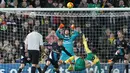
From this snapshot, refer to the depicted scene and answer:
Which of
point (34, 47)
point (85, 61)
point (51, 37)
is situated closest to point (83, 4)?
point (51, 37)

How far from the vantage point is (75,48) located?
18750 millimetres

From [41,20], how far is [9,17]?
104 cm

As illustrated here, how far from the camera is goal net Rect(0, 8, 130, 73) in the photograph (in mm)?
18281

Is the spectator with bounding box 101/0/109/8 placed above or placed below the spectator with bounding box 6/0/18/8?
below

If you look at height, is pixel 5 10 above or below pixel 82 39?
above

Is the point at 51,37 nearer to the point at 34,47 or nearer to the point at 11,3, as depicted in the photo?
the point at 34,47

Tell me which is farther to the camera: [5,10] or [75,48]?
[75,48]

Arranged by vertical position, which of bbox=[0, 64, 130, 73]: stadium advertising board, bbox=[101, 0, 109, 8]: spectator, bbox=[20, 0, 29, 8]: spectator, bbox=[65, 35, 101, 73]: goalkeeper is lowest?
bbox=[0, 64, 130, 73]: stadium advertising board

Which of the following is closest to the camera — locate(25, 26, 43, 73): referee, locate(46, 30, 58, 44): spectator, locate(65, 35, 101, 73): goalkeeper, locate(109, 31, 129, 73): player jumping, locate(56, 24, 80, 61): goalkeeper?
locate(25, 26, 43, 73): referee

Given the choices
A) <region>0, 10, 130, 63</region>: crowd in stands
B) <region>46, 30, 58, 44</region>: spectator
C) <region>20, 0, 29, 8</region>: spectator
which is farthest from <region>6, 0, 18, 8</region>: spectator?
<region>46, 30, 58, 44</region>: spectator

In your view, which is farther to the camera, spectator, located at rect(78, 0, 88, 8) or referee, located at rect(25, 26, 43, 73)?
spectator, located at rect(78, 0, 88, 8)

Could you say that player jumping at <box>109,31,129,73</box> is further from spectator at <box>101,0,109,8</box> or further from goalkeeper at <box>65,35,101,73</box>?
spectator at <box>101,0,109,8</box>

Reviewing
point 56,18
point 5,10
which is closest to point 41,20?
point 56,18

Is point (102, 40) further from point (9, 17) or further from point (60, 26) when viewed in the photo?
point (9, 17)
